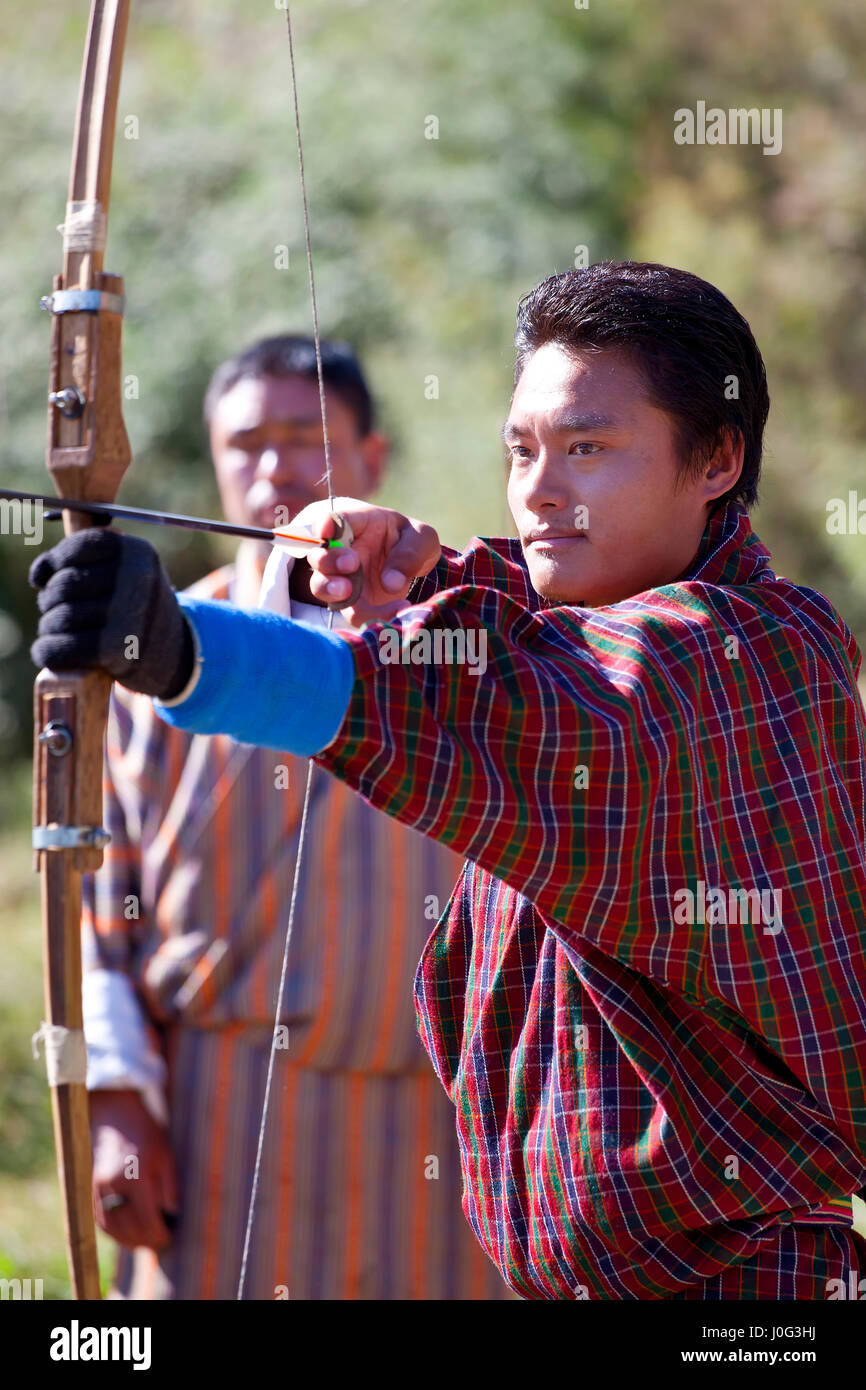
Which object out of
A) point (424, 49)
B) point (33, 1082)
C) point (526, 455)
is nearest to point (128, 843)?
point (526, 455)

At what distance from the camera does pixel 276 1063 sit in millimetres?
2725

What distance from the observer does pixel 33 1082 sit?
561 centimetres

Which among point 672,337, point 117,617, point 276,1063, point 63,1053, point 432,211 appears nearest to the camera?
point 117,617

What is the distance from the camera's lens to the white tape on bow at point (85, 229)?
5.13 ft

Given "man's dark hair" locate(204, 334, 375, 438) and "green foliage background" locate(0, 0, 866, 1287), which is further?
"green foliage background" locate(0, 0, 866, 1287)

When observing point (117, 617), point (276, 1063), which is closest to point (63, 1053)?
point (117, 617)

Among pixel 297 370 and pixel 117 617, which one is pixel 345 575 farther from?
pixel 297 370

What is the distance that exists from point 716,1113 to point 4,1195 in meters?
3.91

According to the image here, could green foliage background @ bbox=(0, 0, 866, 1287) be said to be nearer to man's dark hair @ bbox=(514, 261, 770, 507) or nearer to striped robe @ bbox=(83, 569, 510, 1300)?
striped robe @ bbox=(83, 569, 510, 1300)

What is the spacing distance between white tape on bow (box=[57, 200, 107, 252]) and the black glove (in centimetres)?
45

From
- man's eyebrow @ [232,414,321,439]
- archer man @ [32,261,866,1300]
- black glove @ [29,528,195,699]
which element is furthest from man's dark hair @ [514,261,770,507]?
man's eyebrow @ [232,414,321,439]

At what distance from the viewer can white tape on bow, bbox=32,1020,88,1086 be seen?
152 cm

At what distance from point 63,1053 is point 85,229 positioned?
85 centimetres

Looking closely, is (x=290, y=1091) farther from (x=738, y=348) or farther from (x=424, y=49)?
(x=424, y=49)
